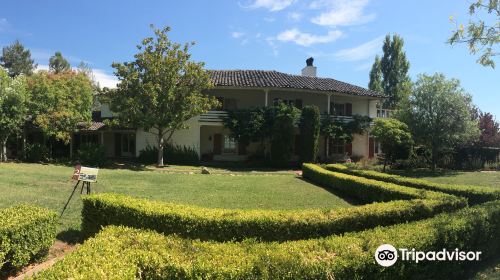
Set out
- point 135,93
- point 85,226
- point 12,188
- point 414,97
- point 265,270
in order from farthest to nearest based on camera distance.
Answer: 1. point 414,97
2. point 135,93
3. point 12,188
4. point 85,226
5. point 265,270

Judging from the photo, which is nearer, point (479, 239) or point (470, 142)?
point (479, 239)

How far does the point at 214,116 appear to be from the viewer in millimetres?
28797

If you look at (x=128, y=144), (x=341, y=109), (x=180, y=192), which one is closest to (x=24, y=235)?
(x=180, y=192)

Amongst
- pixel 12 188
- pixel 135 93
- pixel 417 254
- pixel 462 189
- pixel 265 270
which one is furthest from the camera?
pixel 135 93

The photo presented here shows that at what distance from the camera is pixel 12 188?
44.2 ft

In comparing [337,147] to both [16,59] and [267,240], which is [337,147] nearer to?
[267,240]

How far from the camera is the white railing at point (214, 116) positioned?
28.7 meters

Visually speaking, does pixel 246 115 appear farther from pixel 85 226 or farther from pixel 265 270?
pixel 265 270

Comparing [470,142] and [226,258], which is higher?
[470,142]

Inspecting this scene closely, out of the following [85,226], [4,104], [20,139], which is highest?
[4,104]

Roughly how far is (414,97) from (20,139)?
29.3 meters

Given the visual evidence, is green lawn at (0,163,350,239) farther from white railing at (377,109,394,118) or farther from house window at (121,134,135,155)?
white railing at (377,109,394,118)

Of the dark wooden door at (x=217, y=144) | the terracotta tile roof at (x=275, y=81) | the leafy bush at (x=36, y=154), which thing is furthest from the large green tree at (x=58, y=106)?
the terracotta tile roof at (x=275, y=81)

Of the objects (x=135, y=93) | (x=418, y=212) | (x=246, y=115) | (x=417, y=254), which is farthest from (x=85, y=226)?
(x=246, y=115)
